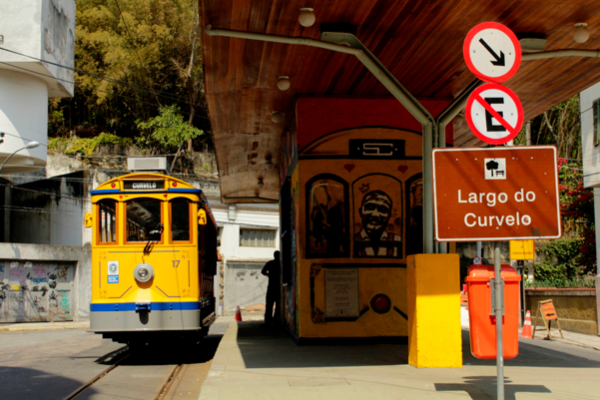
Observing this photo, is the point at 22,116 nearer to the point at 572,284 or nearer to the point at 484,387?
the point at 572,284

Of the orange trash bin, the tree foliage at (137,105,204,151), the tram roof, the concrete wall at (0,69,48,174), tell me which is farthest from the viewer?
the tree foliage at (137,105,204,151)

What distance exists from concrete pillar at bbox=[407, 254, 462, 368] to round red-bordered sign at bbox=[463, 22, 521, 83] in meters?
2.92

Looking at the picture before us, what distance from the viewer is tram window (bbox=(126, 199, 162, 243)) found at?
11.6 metres

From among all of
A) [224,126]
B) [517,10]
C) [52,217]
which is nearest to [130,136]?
[52,217]

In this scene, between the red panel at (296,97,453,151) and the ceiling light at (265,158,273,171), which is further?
the ceiling light at (265,158,273,171)

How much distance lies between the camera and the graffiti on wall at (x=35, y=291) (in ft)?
85.4

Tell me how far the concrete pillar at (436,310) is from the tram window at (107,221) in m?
6.01

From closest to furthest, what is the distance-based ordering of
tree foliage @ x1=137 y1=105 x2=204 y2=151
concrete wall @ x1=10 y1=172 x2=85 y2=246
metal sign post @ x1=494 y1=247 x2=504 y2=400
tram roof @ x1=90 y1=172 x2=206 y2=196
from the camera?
metal sign post @ x1=494 y1=247 x2=504 y2=400
tram roof @ x1=90 y1=172 x2=206 y2=196
concrete wall @ x1=10 y1=172 x2=85 y2=246
tree foliage @ x1=137 y1=105 x2=204 y2=151

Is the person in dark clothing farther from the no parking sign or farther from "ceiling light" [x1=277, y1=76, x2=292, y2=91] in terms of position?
the no parking sign

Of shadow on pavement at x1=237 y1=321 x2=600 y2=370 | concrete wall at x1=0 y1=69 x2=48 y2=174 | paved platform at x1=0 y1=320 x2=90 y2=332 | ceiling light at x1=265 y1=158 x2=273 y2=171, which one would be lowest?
paved platform at x1=0 y1=320 x2=90 y2=332

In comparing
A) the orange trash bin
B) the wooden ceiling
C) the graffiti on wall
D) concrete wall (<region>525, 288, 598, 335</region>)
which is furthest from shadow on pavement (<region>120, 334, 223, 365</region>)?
the graffiti on wall

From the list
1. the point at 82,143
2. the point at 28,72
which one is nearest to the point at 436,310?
the point at 28,72

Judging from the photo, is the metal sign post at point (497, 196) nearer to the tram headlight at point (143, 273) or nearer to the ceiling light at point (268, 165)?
the tram headlight at point (143, 273)

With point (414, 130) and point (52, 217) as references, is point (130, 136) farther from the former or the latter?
point (414, 130)
